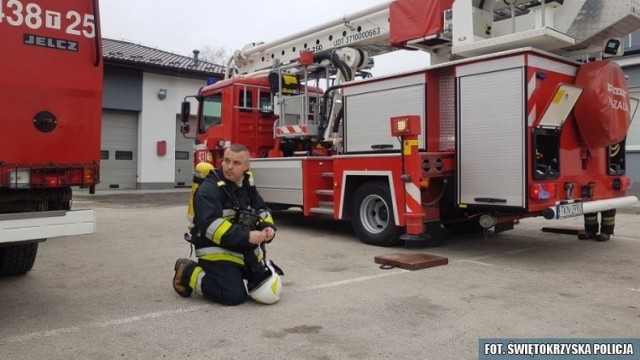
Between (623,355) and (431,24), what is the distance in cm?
504

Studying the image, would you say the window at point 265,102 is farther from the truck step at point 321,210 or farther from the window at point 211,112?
the truck step at point 321,210

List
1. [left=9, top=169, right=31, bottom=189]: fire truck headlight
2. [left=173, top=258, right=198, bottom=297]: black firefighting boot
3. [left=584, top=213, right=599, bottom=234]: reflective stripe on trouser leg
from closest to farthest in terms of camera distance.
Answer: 1. [left=9, top=169, right=31, bottom=189]: fire truck headlight
2. [left=173, top=258, right=198, bottom=297]: black firefighting boot
3. [left=584, top=213, right=599, bottom=234]: reflective stripe on trouser leg

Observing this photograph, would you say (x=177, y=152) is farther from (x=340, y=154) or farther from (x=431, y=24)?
(x=431, y=24)

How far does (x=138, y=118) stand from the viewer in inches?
781

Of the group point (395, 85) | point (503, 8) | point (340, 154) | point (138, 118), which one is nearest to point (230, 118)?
point (340, 154)

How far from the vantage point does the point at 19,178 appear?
385 centimetres

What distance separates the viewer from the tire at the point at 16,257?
5.26 meters

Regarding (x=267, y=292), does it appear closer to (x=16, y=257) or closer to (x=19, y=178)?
(x=19, y=178)

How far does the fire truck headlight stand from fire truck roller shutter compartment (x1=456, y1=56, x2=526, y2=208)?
15.7ft

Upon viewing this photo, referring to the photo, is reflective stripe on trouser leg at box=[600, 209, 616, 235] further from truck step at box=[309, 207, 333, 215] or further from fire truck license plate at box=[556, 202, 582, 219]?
truck step at box=[309, 207, 333, 215]

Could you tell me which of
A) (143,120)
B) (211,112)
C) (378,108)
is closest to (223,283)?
(378,108)

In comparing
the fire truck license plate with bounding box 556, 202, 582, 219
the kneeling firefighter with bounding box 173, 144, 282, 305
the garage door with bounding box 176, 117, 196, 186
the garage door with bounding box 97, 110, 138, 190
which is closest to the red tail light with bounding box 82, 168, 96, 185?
the kneeling firefighter with bounding box 173, 144, 282, 305

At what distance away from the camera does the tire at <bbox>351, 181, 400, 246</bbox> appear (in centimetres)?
736

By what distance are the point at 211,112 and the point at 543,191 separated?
22.0ft
